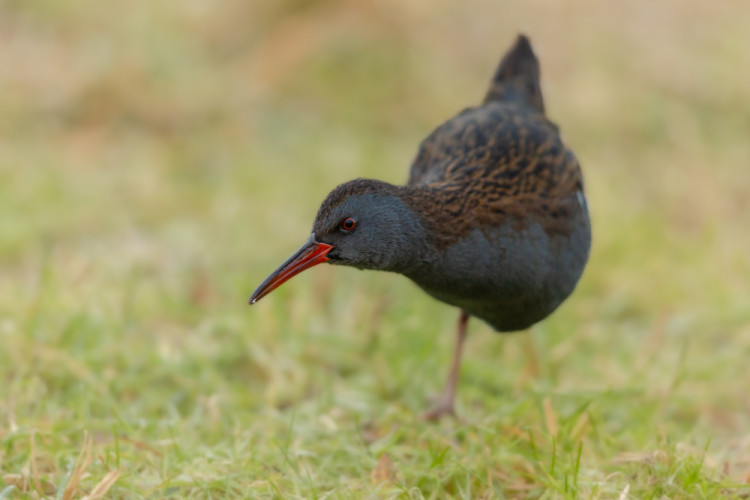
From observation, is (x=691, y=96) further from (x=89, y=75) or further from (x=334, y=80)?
(x=89, y=75)

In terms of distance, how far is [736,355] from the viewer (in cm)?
552

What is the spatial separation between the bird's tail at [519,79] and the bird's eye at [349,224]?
1.72m

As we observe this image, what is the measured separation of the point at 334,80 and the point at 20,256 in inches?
144

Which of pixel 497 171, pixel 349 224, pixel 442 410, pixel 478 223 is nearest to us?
pixel 349 224

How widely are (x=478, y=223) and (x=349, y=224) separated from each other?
1.92 ft

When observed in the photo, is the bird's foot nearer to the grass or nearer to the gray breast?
the grass

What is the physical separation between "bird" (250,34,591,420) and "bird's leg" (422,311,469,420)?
70 cm

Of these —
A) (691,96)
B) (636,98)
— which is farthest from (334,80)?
(691,96)

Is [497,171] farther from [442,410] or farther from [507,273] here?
[442,410]

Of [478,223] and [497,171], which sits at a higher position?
[497,171]

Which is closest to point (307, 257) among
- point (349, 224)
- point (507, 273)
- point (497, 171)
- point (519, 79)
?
point (349, 224)

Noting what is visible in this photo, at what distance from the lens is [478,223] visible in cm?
385

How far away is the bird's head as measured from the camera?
11.7 ft

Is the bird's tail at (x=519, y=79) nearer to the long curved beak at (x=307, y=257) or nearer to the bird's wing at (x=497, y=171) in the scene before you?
the bird's wing at (x=497, y=171)
